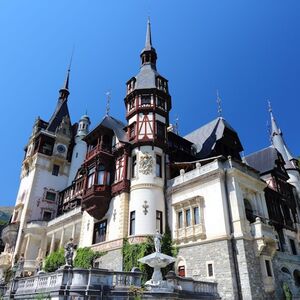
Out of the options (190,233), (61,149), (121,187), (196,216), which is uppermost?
(61,149)

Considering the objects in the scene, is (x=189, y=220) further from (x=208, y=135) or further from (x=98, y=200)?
(x=208, y=135)

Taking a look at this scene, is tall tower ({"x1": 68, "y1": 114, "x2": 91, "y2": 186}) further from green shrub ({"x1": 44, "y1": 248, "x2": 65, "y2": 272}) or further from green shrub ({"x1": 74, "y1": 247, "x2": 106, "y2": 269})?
green shrub ({"x1": 74, "y1": 247, "x2": 106, "y2": 269})

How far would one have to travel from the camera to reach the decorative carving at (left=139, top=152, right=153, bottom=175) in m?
28.2

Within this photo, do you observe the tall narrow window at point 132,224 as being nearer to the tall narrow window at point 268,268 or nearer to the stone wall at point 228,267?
the stone wall at point 228,267

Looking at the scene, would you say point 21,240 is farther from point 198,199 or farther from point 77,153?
point 198,199

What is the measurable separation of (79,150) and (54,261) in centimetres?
2290

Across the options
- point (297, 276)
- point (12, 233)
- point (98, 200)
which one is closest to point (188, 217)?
point (98, 200)

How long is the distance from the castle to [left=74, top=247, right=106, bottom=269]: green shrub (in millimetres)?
719

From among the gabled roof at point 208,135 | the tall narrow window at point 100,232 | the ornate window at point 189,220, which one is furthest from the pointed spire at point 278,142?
the tall narrow window at point 100,232

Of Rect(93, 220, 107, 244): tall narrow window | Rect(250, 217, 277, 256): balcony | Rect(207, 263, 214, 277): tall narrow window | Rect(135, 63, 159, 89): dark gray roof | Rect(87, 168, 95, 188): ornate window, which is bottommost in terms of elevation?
Rect(207, 263, 214, 277): tall narrow window

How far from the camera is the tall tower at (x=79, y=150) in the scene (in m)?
51.2

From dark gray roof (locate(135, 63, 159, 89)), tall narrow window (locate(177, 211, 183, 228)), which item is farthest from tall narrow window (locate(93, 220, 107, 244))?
dark gray roof (locate(135, 63, 159, 89))

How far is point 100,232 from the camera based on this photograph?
29469 mm

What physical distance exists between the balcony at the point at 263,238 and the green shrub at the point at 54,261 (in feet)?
69.6
